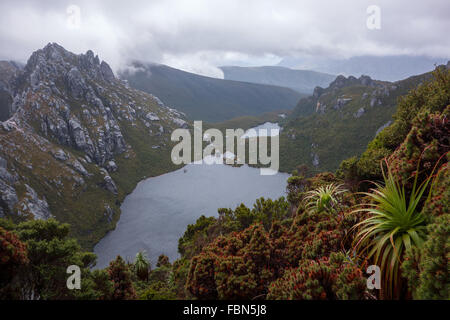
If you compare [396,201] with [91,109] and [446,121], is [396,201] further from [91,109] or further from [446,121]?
[91,109]

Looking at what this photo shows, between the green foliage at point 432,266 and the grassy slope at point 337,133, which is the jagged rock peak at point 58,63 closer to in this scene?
the grassy slope at point 337,133

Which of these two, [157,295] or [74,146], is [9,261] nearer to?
[157,295]

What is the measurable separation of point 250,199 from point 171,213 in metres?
32.8

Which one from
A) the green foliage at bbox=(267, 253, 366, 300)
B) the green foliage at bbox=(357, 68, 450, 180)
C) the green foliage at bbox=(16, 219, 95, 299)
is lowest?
the green foliage at bbox=(16, 219, 95, 299)

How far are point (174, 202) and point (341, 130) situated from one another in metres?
99.6

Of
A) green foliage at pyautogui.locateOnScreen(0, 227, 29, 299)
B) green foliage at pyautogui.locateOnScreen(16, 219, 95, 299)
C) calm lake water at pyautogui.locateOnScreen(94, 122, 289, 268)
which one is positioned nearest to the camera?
green foliage at pyautogui.locateOnScreen(0, 227, 29, 299)

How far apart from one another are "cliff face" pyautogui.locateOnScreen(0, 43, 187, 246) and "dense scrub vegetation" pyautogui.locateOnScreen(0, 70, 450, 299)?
234 ft

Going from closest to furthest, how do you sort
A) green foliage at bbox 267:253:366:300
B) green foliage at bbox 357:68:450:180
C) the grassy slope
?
green foliage at bbox 267:253:366:300, green foliage at bbox 357:68:450:180, the grassy slope

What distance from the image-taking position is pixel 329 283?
5637mm

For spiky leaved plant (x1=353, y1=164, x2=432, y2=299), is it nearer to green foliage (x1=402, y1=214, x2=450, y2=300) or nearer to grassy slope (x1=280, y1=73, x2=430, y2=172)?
green foliage (x1=402, y1=214, x2=450, y2=300)

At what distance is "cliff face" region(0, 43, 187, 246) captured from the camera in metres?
77.9

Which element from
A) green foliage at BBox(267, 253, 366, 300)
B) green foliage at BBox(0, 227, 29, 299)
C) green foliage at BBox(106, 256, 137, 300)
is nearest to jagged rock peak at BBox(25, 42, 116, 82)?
green foliage at BBox(106, 256, 137, 300)

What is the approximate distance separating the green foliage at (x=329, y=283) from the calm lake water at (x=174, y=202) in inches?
2556

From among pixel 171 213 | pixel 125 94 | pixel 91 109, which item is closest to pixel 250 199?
pixel 171 213
